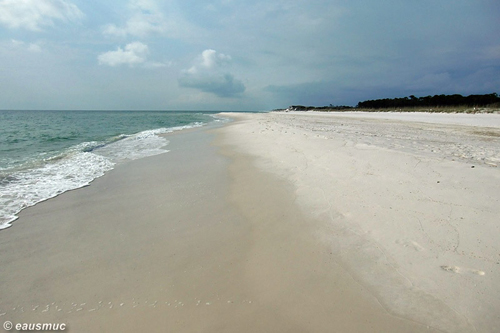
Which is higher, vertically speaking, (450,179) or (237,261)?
(450,179)

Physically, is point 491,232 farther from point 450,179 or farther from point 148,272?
point 148,272

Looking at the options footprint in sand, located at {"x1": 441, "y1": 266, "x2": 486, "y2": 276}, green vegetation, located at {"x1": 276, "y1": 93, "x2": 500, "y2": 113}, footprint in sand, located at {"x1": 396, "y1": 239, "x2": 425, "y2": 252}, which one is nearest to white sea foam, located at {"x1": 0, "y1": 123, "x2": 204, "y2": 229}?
footprint in sand, located at {"x1": 396, "y1": 239, "x2": 425, "y2": 252}

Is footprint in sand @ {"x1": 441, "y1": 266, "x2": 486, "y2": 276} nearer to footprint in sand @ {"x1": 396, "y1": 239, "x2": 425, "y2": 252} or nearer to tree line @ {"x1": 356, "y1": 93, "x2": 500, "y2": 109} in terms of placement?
footprint in sand @ {"x1": 396, "y1": 239, "x2": 425, "y2": 252}

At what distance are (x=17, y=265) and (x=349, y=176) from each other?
20.4 ft

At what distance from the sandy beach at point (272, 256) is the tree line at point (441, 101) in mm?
37549

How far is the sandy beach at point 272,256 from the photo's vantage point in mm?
2229

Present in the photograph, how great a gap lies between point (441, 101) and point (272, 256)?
4853 cm

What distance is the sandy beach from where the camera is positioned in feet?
7.31

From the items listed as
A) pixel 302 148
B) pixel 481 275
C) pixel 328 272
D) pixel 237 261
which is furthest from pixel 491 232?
pixel 302 148

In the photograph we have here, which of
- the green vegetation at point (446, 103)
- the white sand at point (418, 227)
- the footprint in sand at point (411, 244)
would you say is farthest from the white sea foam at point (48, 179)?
the green vegetation at point (446, 103)

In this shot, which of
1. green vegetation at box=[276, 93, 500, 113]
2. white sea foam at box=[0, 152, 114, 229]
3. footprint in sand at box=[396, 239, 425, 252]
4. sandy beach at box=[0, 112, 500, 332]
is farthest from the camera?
green vegetation at box=[276, 93, 500, 113]

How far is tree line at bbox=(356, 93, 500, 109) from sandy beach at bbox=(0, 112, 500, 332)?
37549 mm

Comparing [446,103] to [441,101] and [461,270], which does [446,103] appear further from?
[461,270]

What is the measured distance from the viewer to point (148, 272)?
9.37 ft
